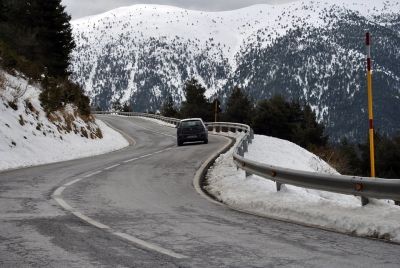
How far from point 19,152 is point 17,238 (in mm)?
13984

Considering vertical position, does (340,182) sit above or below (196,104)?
below

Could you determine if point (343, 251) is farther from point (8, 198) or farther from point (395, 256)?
point (8, 198)

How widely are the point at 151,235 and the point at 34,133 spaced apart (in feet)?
56.6

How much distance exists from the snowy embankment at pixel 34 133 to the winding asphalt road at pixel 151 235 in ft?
26.4

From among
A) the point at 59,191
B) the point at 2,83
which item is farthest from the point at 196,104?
the point at 59,191

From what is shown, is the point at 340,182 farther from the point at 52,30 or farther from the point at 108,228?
the point at 52,30

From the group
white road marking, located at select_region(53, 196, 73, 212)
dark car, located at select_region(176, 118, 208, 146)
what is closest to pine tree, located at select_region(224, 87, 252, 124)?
dark car, located at select_region(176, 118, 208, 146)

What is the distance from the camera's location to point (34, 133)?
74.3ft

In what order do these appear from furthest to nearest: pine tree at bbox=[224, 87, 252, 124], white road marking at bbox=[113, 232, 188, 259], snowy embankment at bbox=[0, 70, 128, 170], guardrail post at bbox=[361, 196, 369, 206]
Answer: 1. pine tree at bbox=[224, 87, 252, 124]
2. snowy embankment at bbox=[0, 70, 128, 170]
3. guardrail post at bbox=[361, 196, 369, 206]
4. white road marking at bbox=[113, 232, 188, 259]

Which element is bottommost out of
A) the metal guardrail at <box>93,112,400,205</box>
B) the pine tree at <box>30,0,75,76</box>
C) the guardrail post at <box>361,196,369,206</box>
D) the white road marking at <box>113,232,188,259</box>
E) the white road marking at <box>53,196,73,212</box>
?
the white road marking at <box>53,196,73,212</box>

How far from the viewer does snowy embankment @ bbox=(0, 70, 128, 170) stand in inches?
774

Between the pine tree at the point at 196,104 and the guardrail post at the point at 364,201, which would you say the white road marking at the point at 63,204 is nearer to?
the guardrail post at the point at 364,201

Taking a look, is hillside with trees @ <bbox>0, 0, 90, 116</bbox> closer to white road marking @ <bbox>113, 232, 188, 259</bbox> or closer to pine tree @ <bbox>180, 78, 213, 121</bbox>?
white road marking @ <bbox>113, 232, 188, 259</bbox>

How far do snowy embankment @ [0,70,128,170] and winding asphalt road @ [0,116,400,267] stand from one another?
26.4 feet
